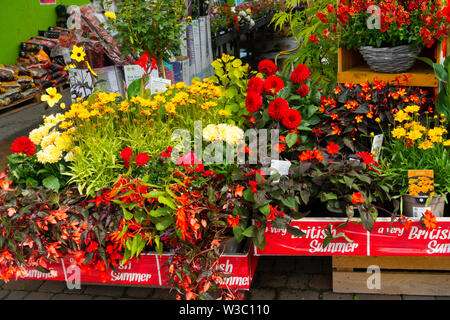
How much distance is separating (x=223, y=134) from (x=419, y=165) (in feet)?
3.17

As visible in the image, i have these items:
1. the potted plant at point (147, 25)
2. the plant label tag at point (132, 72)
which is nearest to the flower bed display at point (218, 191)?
the potted plant at point (147, 25)

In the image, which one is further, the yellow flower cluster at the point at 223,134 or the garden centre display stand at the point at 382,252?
the yellow flower cluster at the point at 223,134

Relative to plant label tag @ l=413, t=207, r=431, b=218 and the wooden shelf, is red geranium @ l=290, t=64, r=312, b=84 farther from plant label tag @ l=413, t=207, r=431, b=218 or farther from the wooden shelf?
plant label tag @ l=413, t=207, r=431, b=218

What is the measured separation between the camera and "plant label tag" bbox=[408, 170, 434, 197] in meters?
1.98

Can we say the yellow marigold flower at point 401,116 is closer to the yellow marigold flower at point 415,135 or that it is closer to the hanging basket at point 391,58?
the yellow marigold flower at point 415,135

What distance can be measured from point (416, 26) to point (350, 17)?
1.29 feet

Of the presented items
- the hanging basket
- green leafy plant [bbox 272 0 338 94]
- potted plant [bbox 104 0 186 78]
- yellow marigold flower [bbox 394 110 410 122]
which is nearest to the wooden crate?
yellow marigold flower [bbox 394 110 410 122]

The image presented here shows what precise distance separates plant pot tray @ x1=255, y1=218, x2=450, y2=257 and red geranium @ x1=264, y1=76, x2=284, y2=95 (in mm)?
731

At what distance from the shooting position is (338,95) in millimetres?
2525

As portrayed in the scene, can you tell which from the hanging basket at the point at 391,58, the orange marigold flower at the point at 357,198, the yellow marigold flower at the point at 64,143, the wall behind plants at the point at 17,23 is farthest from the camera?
the wall behind plants at the point at 17,23

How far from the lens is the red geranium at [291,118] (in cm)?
222

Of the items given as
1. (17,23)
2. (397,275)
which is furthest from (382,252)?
(17,23)

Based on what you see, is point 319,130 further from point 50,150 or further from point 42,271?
point 42,271
